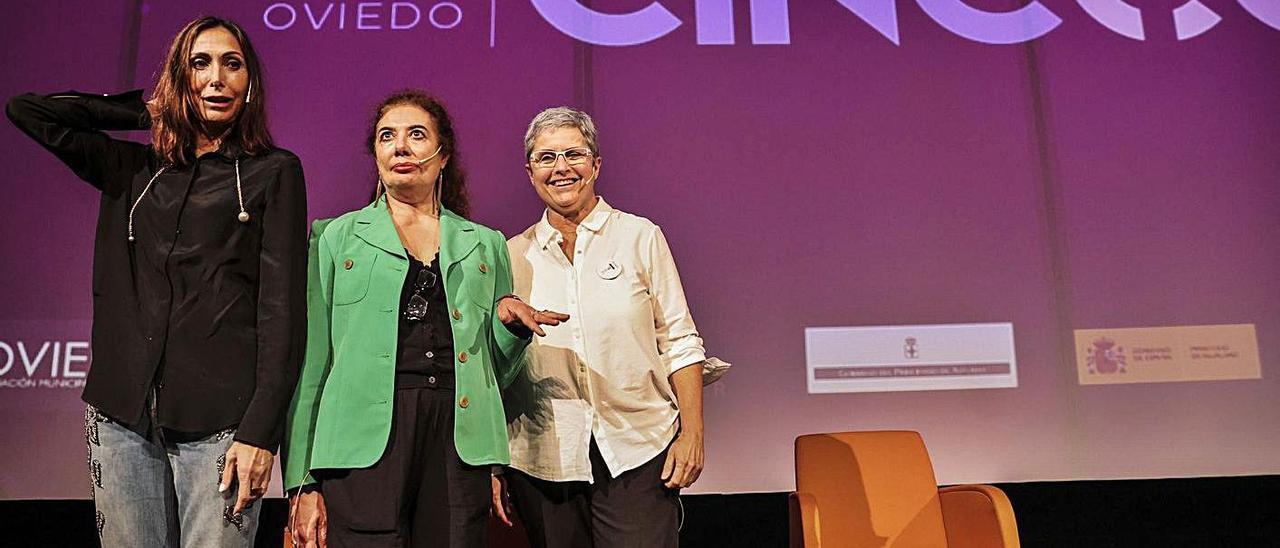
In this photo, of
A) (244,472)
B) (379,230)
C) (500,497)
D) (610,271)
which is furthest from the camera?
(610,271)

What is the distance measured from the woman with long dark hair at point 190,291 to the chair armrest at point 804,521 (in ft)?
5.27

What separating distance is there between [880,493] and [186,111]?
238 centimetres

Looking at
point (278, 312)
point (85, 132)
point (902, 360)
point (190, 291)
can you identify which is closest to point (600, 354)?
point (278, 312)

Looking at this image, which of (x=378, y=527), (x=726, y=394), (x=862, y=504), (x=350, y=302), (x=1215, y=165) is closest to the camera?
(x=378, y=527)

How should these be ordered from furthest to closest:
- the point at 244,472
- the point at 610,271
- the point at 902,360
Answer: the point at 902,360, the point at 610,271, the point at 244,472

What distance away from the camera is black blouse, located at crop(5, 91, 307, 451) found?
1435mm

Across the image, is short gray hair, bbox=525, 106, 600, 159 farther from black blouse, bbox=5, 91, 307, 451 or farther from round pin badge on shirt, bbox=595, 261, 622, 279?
black blouse, bbox=5, 91, 307, 451

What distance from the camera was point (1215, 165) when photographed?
146 inches

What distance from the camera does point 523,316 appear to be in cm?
171

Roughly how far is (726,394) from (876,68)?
4.61ft

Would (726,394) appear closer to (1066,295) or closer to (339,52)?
(1066,295)

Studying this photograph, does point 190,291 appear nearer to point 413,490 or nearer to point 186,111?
point 186,111

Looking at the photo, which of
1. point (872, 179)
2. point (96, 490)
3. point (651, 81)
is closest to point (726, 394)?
point (872, 179)

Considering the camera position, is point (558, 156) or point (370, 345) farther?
point (558, 156)
